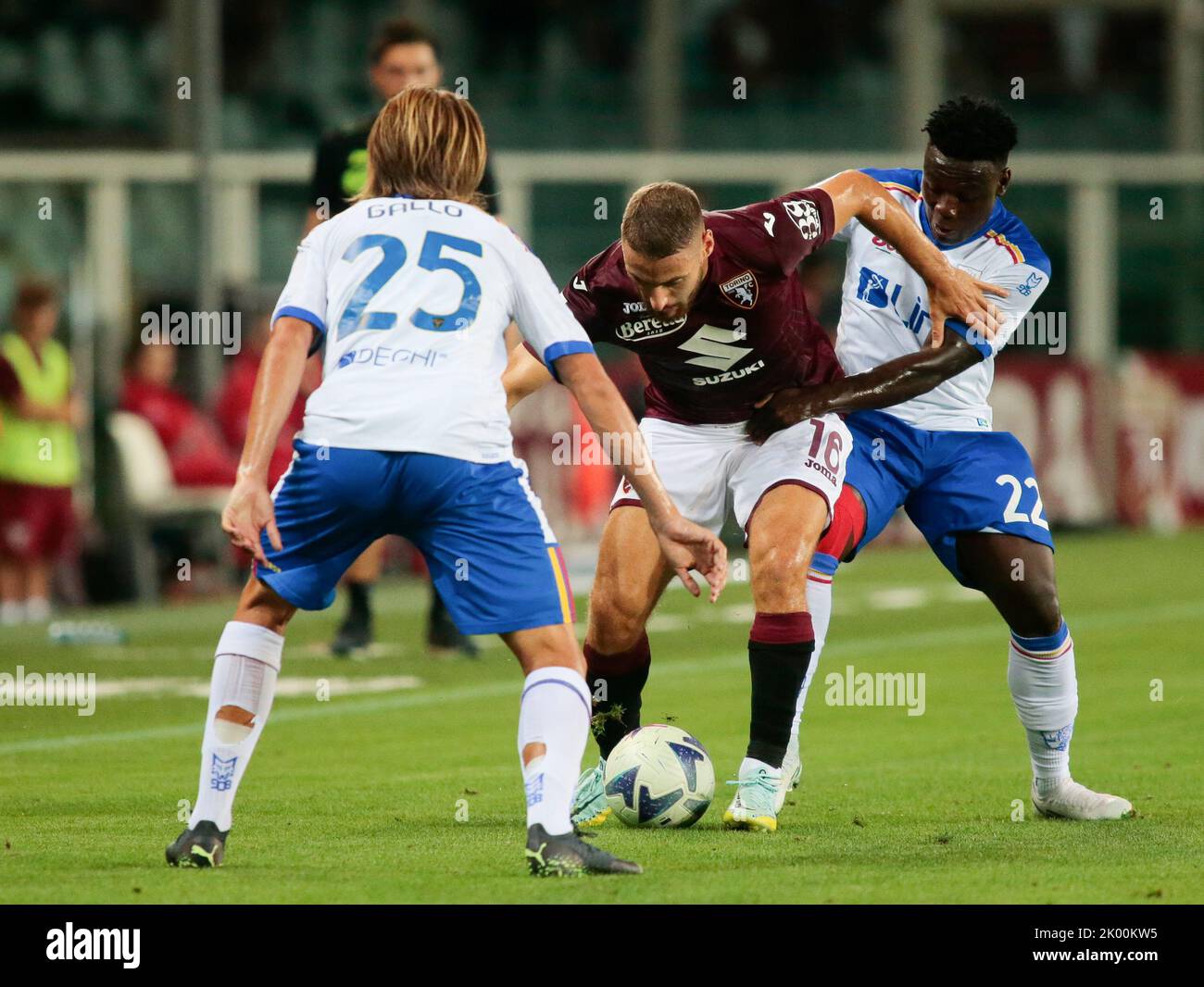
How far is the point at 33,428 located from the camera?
1515 centimetres

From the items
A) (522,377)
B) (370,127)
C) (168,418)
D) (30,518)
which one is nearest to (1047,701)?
(522,377)

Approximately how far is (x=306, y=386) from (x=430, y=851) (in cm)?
613

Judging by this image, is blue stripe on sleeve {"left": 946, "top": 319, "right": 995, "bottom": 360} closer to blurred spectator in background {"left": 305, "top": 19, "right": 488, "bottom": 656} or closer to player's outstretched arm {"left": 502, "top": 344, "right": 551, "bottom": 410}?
player's outstretched arm {"left": 502, "top": 344, "right": 551, "bottom": 410}

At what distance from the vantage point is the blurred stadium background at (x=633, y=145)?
2169cm

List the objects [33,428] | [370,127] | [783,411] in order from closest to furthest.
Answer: [783,411]
[370,127]
[33,428]

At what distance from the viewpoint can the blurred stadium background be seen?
71.2 ft

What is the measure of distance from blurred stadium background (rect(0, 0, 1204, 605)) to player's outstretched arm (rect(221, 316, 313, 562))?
1135 centimetres

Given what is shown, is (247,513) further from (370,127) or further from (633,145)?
(633,145)

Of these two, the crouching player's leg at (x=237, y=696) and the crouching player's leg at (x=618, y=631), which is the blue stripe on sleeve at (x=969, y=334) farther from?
the crouching player's leg at (x=237, y=696)

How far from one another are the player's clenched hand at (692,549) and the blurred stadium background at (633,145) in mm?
11410

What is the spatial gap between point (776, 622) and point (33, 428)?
9507mm

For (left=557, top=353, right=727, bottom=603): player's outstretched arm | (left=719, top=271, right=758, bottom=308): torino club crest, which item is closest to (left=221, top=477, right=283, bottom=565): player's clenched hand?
(left=557, top=353, right=727, bottom=603): player's outstretched arm

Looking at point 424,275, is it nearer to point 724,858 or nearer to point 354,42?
point 724,858
